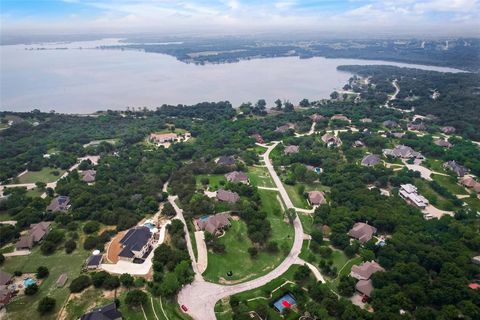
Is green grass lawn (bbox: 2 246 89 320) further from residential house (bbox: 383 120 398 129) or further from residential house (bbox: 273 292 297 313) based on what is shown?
residential house (bbox: 383 120 398 129)

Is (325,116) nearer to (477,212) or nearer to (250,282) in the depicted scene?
(477,212)

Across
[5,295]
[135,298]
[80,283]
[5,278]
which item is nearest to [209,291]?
[135,298]

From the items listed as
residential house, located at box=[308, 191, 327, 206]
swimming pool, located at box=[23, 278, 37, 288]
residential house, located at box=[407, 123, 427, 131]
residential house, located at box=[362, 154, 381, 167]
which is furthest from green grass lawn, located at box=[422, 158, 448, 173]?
swimming pool, located at box=[23, 278, 37, 288]

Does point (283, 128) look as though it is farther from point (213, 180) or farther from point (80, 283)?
point (80, 283)

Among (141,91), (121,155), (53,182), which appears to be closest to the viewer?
(53,182)

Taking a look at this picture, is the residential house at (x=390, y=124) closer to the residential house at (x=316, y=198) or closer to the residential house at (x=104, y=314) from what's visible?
the residential house at (x=316, y=198)

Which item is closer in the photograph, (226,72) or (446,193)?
(446,193)

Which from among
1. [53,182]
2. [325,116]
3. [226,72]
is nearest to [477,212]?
[325,116]
